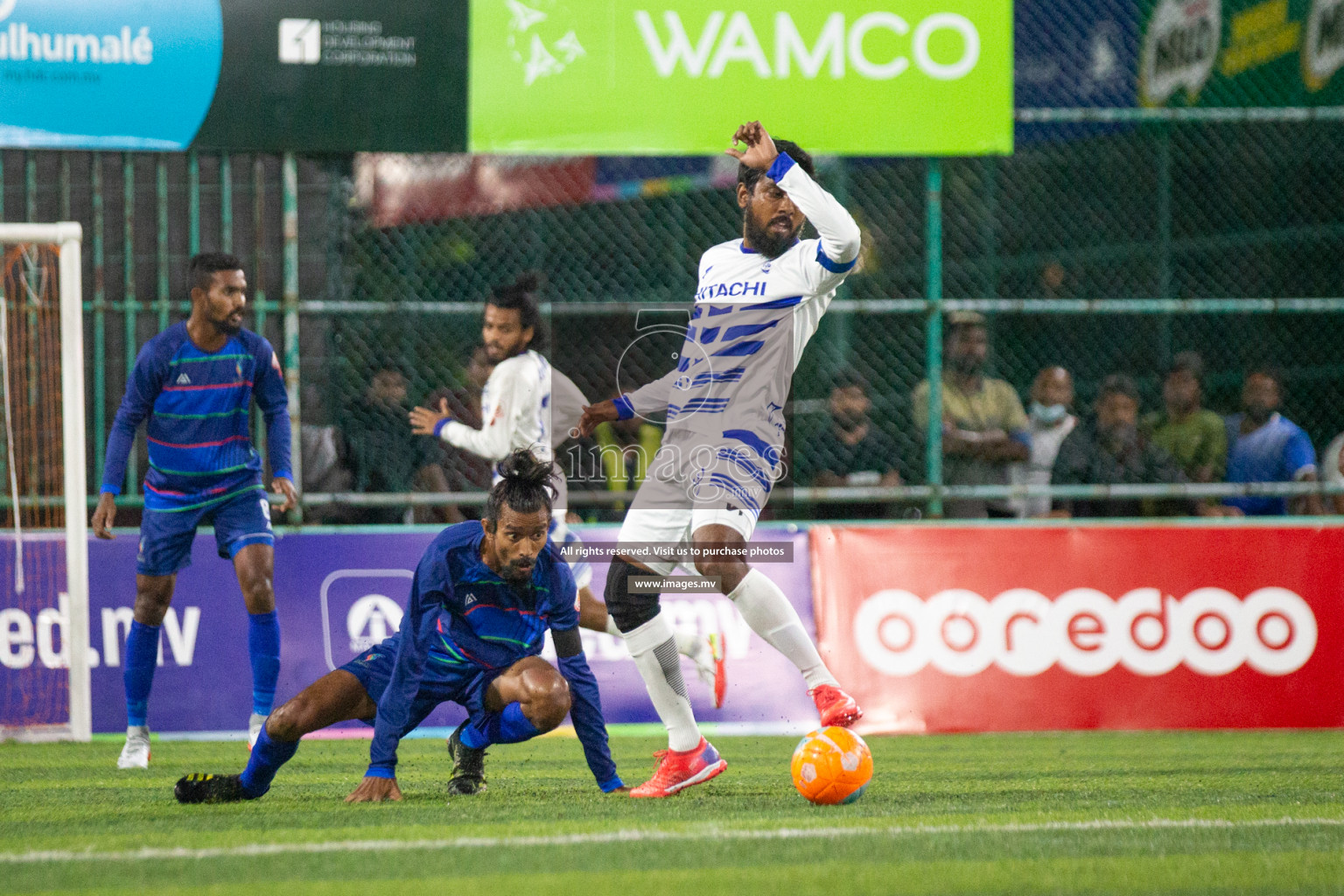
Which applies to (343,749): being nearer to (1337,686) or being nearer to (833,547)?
(833,547)

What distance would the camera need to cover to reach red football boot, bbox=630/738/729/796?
5.39 meters

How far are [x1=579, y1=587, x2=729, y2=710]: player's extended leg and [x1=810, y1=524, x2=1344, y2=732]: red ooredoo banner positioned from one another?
60 centimetres

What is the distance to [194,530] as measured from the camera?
717 cm

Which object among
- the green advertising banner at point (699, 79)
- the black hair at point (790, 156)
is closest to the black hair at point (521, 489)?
the black hair at point (790, 156)

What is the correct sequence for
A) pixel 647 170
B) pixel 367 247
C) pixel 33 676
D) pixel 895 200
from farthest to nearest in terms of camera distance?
pixel 895 200
pixel 647 170
pixel 367 247
pixel 33 676

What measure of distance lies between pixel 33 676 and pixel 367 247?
14.3 feet

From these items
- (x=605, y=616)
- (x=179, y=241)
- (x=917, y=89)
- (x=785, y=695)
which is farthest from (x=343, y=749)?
(x=917, y=89)

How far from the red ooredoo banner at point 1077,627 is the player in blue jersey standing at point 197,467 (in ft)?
10.0

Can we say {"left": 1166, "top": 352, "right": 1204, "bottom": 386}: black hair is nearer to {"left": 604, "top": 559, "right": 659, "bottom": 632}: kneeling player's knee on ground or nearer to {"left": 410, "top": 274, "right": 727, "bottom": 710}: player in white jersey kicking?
{"left": 410, "top": 274, "right": 727, "bottom": 710}: player in white jersey kicking

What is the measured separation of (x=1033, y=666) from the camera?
8.51 m

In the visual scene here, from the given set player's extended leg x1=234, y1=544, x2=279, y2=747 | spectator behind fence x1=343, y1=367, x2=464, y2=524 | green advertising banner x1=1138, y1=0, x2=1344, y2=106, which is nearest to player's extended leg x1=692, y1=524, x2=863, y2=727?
player's extended leg x1=234, y1=544, x2=279, y2=747

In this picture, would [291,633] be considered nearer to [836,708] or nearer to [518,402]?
[518,402]

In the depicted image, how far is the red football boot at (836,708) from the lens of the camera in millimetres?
5309

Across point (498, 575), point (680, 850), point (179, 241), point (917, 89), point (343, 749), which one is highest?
point (917, 89)
